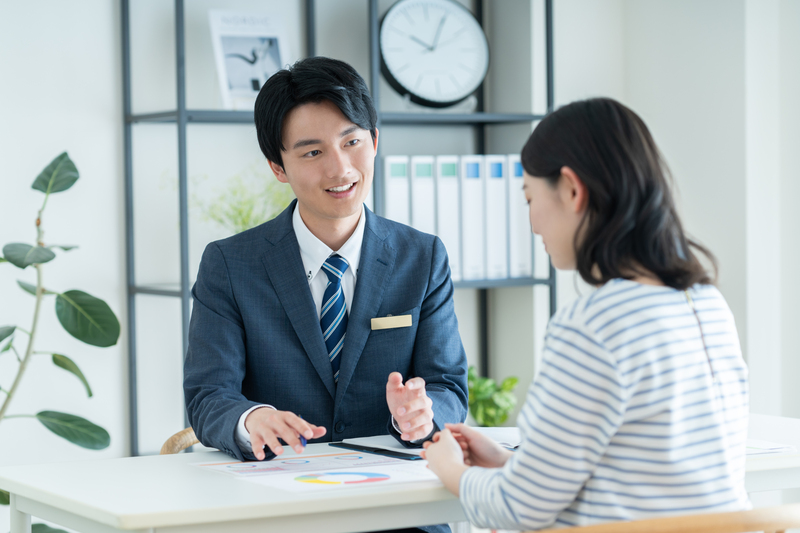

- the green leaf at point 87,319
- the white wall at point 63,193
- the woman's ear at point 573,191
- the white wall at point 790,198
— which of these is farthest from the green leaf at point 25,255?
the white wall at point 790,198

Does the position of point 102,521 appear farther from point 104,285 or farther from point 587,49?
point 587,49

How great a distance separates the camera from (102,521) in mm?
1144

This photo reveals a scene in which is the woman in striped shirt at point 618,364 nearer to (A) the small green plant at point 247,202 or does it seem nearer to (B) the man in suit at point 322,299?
(B) the man in suit at point 322,299

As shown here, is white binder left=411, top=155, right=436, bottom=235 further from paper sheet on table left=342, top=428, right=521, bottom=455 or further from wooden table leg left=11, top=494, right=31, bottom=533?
wooden table leg left=11, top=494, right=31, bottom=533

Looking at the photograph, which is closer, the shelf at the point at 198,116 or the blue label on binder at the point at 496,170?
the shelf at the point at 198,116

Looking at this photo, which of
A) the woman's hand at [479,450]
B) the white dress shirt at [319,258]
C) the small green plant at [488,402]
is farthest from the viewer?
the small green plant at [488,402]

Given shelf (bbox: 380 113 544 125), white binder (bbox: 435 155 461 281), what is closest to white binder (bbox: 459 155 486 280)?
white binder (bbox: 435 155 461 281)

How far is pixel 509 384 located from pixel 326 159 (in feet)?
5.28

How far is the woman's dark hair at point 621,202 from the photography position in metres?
1.07

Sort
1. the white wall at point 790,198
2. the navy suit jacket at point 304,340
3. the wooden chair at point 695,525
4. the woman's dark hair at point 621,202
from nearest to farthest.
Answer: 1. the wooden chair at point 695,525
2. the woman's dark hair at point 621,202
3. the navy suit jacket at point 304,340
4. the white wall at point 790,198

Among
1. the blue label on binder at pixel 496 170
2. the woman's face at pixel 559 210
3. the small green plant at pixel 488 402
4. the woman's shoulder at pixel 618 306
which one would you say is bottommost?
the small green plant at pixel 488 402

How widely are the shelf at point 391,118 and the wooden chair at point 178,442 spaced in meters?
1.06

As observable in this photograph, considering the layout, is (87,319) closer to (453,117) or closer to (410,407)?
(410,407)

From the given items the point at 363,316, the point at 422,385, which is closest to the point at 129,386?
the point at 363,316
